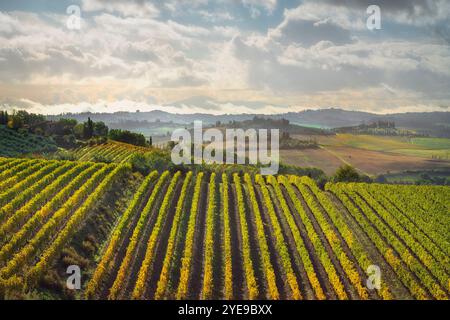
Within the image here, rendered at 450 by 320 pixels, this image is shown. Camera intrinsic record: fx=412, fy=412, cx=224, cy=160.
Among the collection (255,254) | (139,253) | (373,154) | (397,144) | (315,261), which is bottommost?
(315,261)

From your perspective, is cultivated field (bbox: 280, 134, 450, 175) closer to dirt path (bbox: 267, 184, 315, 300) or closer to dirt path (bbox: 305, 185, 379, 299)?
dirt path (bbox: 305, 185, 379, 299)

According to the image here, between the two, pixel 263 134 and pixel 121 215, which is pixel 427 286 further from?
pixel 263 134

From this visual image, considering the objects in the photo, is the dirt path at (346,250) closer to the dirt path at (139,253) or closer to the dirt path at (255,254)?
the dirt path at (255,254)

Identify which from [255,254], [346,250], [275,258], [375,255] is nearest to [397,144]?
[375,255]

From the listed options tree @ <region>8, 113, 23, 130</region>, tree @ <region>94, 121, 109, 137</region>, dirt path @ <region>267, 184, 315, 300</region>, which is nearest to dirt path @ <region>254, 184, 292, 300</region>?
dirt path @ <region>267, 184, 315, 300</region>

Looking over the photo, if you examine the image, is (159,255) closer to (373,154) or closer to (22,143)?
(22,143)

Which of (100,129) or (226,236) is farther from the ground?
(100,129)

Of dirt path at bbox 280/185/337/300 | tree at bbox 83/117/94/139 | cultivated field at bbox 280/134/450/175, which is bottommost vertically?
dirt path at bbox 280/185/337/300
